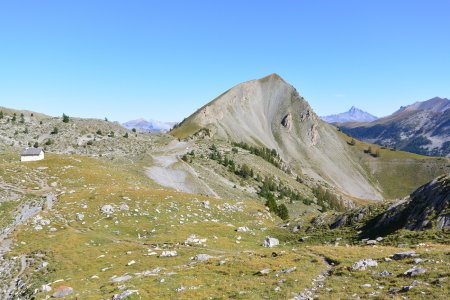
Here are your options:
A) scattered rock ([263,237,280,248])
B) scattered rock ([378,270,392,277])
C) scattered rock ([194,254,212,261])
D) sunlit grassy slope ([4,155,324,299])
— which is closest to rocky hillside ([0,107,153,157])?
sunlit grassy slope ([4,155,324,299])

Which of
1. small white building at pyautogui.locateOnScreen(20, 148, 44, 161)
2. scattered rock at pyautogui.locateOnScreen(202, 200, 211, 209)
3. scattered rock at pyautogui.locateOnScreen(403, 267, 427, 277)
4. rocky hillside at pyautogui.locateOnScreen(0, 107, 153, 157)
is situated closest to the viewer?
scattered rock at pyautogui.locateOnScreen(403, 267, 427, 277)

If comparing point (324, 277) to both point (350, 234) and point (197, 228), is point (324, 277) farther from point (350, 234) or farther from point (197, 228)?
point (197, 228)

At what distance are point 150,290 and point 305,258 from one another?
1457cm

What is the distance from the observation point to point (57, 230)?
49.3m

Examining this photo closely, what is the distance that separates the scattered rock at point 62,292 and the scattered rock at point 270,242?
26754mm

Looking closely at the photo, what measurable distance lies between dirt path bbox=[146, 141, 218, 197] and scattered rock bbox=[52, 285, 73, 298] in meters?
74.5

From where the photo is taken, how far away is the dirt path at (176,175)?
109m

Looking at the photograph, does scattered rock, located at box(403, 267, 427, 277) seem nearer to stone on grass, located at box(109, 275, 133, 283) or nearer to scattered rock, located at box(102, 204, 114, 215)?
stone on grass, located at box(109, 275, 133, 283)

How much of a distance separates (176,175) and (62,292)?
90925 millimetres

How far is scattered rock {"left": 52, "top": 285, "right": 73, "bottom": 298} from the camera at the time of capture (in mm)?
27800

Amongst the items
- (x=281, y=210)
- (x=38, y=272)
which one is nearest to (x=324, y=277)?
(x=38, y=272)

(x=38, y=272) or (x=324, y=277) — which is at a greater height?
(x=324, y=277)

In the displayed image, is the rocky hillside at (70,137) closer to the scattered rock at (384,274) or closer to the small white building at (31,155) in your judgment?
the small white building at (31,155)

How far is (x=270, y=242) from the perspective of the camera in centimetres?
4878
